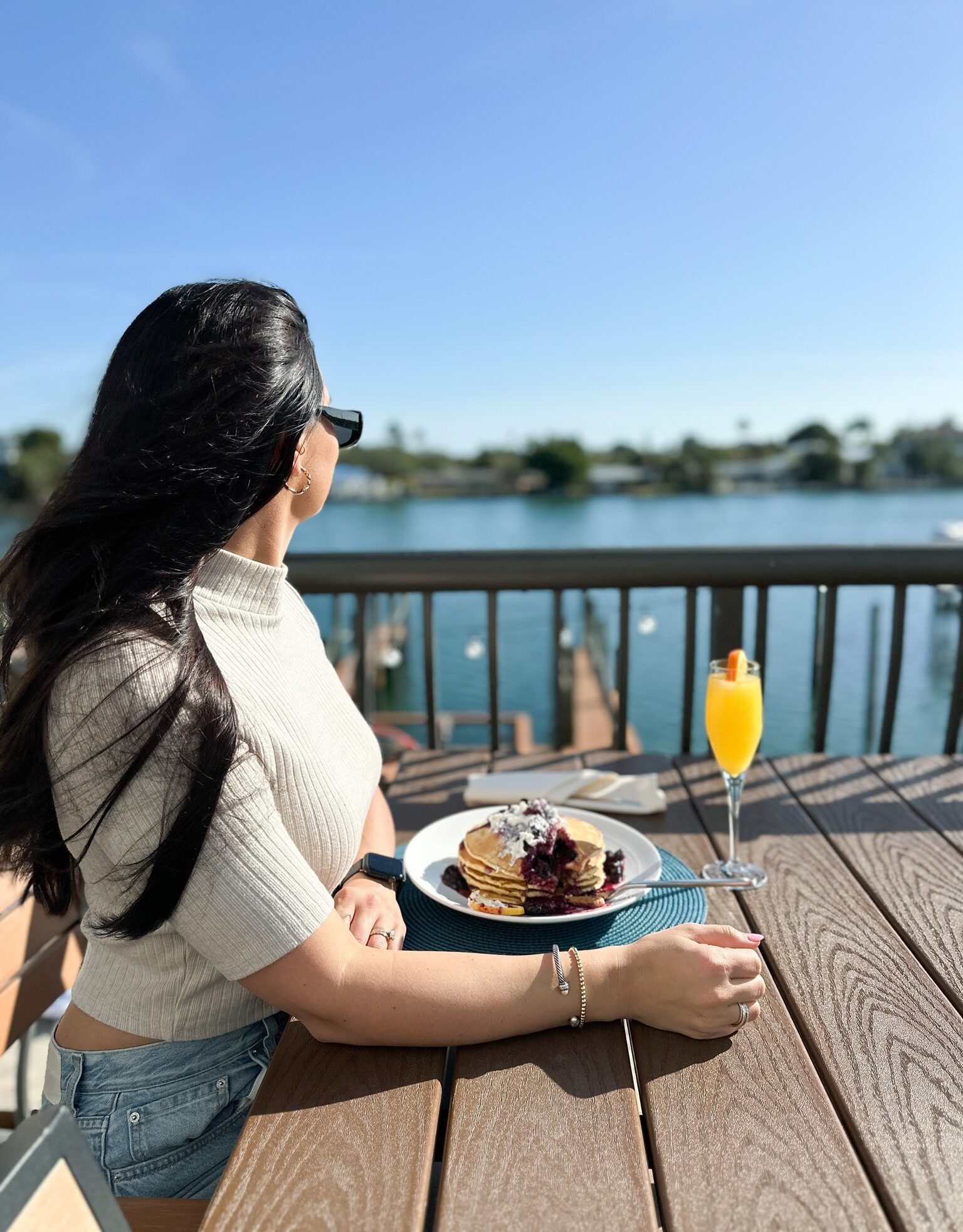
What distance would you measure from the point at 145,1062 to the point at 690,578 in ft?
5.86

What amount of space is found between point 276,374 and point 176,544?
Result: 0.25 metres

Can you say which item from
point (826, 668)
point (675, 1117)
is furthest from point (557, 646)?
point (675, 1117)

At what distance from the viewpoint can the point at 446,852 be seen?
1.24 metres

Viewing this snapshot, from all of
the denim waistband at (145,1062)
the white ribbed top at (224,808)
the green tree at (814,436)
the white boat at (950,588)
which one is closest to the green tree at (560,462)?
the green tree at (814,436)

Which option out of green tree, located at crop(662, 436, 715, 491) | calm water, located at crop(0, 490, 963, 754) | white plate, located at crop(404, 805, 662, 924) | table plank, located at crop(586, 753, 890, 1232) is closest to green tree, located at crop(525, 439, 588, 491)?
calm water, located at crop(0, 490, 963, 754)

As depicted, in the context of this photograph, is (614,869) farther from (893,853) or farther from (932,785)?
(932,785)

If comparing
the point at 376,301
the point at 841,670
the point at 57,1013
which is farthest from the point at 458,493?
the point at 376,301

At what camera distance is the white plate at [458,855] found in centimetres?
106

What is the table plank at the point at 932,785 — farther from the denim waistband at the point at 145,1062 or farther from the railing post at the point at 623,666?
the denim waistband at the point at 145,1062

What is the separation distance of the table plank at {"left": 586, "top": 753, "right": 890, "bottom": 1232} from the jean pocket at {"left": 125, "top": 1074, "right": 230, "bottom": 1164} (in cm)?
53

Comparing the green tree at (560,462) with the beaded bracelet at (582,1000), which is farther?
the green tree at (560,462)

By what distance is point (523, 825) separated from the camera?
1.10 metres

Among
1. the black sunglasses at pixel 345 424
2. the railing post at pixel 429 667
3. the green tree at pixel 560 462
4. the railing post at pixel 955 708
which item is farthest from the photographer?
the green tree at pixel 560 462

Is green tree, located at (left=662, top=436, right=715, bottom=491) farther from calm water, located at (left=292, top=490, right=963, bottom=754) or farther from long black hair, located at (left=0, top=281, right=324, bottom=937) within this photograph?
long black hair, located at (left=0, top=281, right=324, bottom=937)
